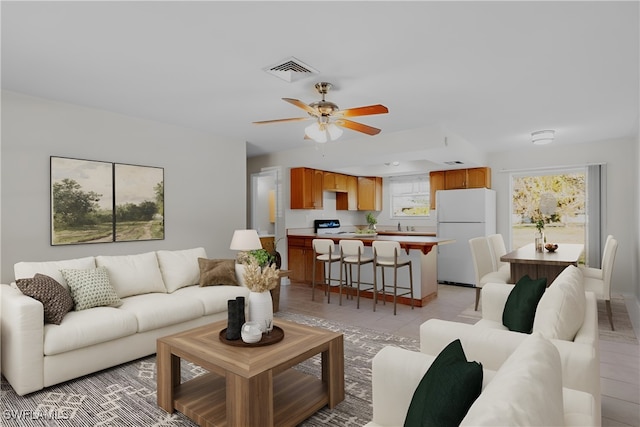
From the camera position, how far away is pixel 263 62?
2750mm

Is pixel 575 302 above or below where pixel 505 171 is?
below

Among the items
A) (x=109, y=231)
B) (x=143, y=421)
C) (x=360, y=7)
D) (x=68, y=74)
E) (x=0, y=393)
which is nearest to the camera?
(x=360, y=7)

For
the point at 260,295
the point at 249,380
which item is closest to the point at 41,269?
the point at 260,295

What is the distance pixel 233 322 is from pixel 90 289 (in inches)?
61.2

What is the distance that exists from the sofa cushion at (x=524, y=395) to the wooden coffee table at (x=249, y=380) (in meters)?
1.30

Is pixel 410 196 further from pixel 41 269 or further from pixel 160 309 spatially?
pixel 41 269

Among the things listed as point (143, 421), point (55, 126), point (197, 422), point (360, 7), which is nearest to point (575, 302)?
point (360, 7)

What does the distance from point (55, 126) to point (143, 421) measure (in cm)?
306

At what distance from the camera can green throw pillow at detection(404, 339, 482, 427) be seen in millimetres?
1003

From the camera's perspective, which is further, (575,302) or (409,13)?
(409,13)

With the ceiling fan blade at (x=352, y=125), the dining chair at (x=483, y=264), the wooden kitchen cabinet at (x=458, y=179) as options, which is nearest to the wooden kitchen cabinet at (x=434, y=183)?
the wooden kitchen cabinet at (x=458, y=179)

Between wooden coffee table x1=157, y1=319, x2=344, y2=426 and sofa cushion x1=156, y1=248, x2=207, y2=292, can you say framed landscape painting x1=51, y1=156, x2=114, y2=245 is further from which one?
wooden coffee table x1=157, y1=319, x2=344, y2=426

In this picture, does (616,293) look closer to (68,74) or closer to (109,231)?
(109,231)

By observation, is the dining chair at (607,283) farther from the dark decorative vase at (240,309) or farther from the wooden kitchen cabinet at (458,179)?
the dark decorative vase at (240,309)
